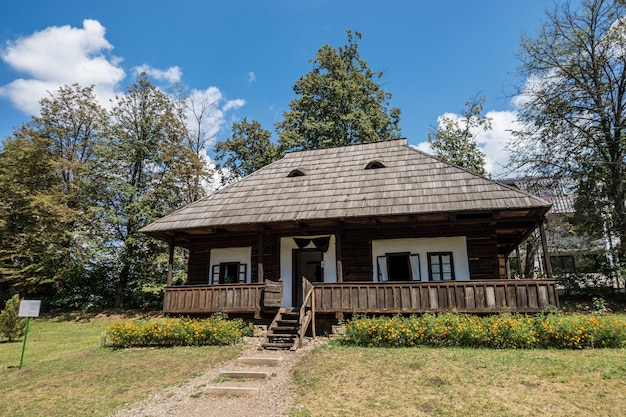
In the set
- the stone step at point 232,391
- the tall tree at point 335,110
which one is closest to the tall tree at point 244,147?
the tall tree at point 335,110

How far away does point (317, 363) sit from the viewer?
27.9 feet

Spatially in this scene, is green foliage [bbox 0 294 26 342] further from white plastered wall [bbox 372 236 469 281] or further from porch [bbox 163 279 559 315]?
white plastered wall [bbox 372 236 469 281]

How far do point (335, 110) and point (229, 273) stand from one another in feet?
55.5

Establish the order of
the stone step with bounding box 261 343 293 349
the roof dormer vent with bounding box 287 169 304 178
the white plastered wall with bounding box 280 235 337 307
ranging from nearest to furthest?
the stone step with bounding box 261 343 293 349 → the white plastered wall with bounding box 280 235 337 307 → the roof dormer vent with bounding box 287 169 304 178

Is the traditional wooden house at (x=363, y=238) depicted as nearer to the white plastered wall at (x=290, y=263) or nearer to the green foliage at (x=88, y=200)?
the white plastered wall at (x=290, y=263)

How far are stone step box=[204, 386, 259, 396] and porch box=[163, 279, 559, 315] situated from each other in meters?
4.85

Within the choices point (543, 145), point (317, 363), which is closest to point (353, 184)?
point (317, 363)

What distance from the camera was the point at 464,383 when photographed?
6.82m

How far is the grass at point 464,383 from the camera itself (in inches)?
234

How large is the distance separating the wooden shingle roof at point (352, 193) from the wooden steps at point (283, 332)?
308cm

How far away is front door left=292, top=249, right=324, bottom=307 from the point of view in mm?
14641

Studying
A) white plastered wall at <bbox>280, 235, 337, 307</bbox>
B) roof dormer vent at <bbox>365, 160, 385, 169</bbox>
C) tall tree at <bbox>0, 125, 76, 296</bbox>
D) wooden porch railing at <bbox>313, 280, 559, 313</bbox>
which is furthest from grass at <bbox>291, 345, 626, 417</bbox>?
tall tree at <bbox>0, 125, 76, 296</bbox>

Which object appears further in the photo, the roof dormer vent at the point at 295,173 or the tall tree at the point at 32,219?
the tall tree at the point at 32,219

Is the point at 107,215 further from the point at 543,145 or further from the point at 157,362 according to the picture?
the point at 543,145
